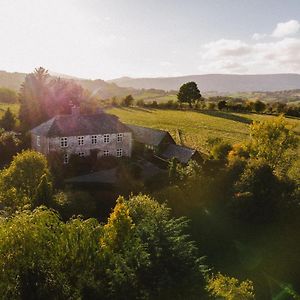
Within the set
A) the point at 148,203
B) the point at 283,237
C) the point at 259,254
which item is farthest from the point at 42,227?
the point at 283,237

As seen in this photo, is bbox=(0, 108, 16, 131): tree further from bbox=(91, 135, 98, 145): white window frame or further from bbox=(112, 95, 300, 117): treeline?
bbox=(112, 95, 300, 117): treeline

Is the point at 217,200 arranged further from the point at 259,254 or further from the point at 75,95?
the point at 75,95

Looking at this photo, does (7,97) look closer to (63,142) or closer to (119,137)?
(119,137)

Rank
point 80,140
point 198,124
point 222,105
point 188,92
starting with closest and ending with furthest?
point 80,140
point 198,124
point 188,92
point 222,105

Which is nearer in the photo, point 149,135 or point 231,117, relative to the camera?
point 149,135

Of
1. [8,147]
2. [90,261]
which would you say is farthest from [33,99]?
[90,261]

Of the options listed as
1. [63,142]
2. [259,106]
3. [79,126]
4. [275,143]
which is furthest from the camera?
[259,106]
